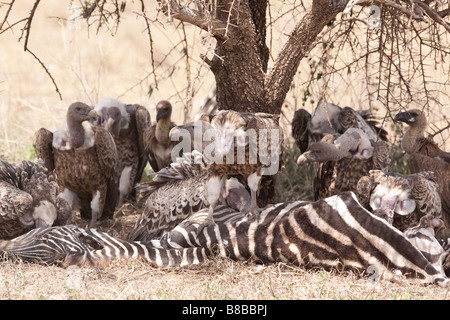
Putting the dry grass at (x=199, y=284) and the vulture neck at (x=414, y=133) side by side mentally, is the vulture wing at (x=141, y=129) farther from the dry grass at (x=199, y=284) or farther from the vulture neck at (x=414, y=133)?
the dry grass at (x=199, y=284)

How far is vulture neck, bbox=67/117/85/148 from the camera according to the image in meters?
6.04

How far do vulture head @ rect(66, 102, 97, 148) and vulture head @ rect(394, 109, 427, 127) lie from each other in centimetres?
294

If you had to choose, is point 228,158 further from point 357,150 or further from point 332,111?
point 332,111

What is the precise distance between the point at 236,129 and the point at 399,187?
1365 mm

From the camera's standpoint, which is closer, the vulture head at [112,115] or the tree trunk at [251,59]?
the tree trunk at [251,59]

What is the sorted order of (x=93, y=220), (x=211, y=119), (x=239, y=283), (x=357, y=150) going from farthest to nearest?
(x=93, y=220), (x=357, y=150), (x=211, y=119), (x=239, y=283)

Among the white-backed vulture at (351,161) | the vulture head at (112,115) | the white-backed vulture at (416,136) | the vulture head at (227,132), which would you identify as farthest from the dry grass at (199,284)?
the vulture head at (112,115)

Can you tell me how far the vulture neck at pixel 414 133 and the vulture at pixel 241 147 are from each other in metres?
2.56

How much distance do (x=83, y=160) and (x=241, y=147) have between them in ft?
7.78

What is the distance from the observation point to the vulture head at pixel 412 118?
6.63m

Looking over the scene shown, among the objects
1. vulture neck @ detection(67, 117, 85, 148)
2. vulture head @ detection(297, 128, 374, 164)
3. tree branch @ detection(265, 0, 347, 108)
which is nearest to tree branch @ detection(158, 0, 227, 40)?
tree branch @ detection(265, 0, 347, 108)

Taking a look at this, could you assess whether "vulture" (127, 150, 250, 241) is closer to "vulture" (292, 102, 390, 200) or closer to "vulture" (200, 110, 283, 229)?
"vulture" (200, 110, 283, 229)

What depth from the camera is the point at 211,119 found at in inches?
181

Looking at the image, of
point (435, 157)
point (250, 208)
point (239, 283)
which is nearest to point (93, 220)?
point (250, 208)
